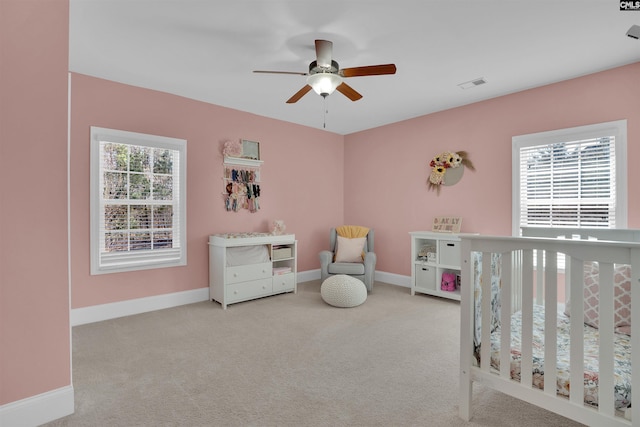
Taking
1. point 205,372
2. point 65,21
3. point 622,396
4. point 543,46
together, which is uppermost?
point 543,46

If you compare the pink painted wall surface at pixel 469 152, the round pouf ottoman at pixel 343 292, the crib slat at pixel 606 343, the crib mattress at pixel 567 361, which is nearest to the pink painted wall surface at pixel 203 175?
the pink painted wall surface at pixel 469 152

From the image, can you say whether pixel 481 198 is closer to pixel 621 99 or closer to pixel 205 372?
pixel 621 99

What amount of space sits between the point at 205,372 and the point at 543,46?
3600 millimetres

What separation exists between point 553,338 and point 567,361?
189 millimetres

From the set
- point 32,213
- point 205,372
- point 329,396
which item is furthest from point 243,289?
point 32,213

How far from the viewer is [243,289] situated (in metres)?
3.71

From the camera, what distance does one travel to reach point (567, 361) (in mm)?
1434

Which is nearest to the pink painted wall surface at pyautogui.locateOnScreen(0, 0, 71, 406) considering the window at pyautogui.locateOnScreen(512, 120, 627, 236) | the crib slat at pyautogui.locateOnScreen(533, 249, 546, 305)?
the crib slat at pyautogui.locateOnScreen(533, 249, 546, 305)

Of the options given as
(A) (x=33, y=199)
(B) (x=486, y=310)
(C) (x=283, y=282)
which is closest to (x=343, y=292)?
(C) (x=283, y=282)

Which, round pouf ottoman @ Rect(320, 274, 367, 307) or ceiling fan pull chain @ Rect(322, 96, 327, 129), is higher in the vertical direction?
ceiling fan pull chain @ Rect(322, 96, 327, 129)

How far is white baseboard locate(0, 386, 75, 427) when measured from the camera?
1.51 meters

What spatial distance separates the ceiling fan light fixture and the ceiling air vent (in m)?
1.59

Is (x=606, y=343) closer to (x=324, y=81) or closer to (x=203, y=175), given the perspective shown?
(x=324, y=81)

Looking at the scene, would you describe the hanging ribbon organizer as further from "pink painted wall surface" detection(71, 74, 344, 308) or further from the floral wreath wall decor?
the floral wreath wall decor
